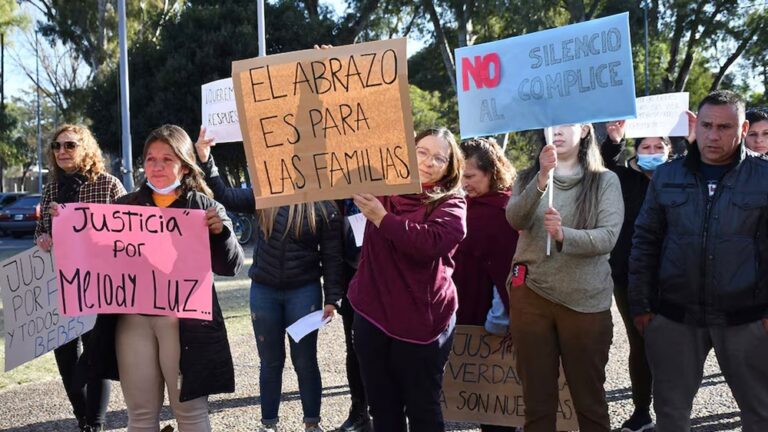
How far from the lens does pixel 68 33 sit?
1305 inches

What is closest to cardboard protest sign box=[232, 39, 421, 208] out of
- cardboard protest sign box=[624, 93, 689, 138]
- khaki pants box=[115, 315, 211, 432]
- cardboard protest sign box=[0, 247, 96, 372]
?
khaki pants box=[115, 315, 211, 432]

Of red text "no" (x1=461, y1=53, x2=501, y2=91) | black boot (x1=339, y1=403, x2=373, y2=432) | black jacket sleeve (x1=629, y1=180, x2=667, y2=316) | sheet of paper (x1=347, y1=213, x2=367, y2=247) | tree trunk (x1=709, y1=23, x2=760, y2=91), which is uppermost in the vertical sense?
tree trunk (x1=709, y1=23, x2=760, y2=91)

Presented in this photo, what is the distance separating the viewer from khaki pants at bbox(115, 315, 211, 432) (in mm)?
3615

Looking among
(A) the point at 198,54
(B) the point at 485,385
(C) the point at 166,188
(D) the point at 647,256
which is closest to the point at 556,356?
(D) the point at 647,256

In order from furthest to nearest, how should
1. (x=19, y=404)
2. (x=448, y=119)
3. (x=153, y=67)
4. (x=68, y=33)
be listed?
(x=68, y=33), (x=448, y=119), (x=153, y=67), (x=19, y=404)

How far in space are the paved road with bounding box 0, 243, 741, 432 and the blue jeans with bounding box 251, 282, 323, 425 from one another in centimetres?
44

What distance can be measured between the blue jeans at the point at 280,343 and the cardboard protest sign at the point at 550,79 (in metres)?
1.40

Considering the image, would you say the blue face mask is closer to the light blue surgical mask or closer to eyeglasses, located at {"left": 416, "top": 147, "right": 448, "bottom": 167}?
eyeglasses, located at {"left": 416, "top": 147, "right": 448, "bottom": 167}

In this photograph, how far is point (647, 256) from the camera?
356 cm

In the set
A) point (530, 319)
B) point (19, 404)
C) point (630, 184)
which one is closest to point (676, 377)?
point (530, 319)

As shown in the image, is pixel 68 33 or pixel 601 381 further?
pixel 68 33

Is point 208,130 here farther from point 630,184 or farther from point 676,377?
point 676,377

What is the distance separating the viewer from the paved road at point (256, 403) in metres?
4.95

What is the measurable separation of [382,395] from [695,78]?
3229 centimetres
